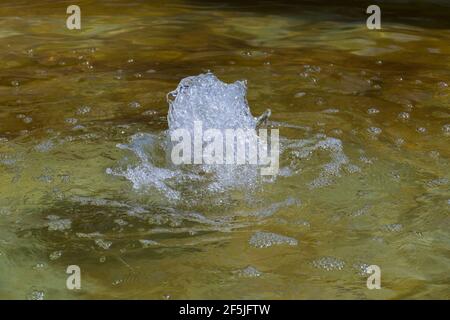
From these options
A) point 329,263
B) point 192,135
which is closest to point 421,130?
point 192,135

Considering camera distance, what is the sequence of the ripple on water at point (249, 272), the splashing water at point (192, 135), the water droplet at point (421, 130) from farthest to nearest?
the water droplet at point (421, 130), the splashing water at point (192, 135), the ripple on water at point (249, 272)

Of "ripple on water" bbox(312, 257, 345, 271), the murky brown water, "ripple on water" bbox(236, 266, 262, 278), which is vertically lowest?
"ripple on water" bbox(236, 266, 262, 278)

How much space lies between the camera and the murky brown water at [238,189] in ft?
7.25

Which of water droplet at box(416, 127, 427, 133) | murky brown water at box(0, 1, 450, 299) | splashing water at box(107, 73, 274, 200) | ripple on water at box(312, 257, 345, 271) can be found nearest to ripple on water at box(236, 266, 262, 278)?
murky brown water at box(0, 1, 450, 299)

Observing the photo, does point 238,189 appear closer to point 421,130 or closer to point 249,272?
point 249,272

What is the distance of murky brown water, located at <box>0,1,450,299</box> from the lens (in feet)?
7.25

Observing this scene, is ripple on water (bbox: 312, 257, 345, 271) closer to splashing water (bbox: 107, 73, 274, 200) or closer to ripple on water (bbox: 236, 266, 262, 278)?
ripple on water (bbox: 236, 266, 262, 278)

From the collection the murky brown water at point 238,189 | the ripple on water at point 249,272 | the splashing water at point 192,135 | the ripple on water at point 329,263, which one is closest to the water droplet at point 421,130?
the murky brown water at point 238,189

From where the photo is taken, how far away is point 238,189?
280cm

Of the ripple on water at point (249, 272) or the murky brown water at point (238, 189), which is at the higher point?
the murky brown water at point (238, 189)

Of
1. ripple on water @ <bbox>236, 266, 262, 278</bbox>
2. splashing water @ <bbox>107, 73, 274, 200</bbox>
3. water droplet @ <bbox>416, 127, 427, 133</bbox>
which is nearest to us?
ripple on water @ <bbox>236, 266, 262, 278</bbox>

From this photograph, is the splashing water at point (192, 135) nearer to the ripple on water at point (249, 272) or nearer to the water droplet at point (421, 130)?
the ripple on water at point (249, 272)
